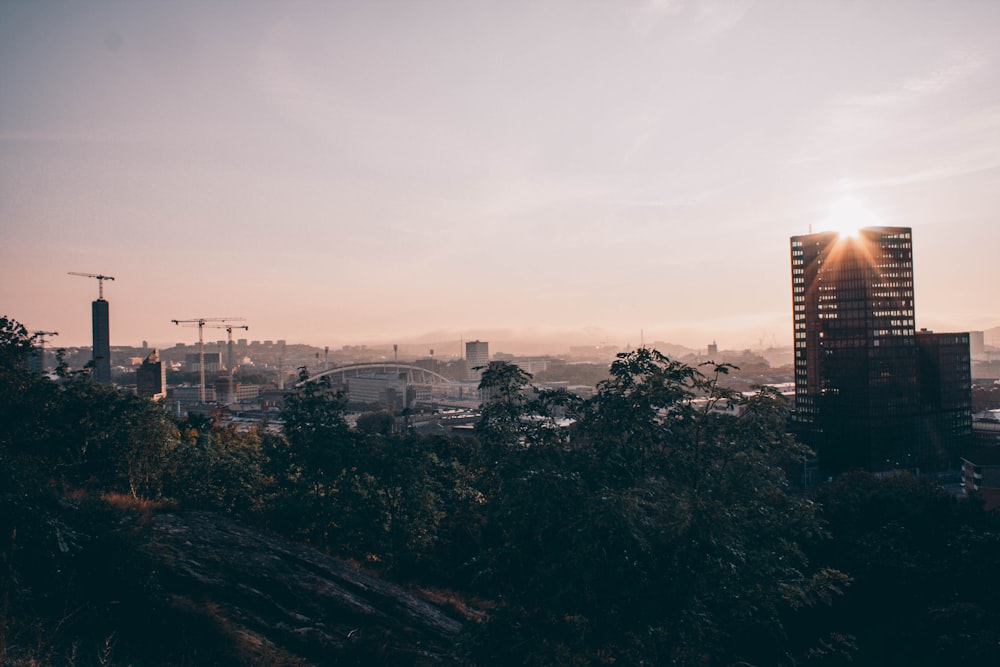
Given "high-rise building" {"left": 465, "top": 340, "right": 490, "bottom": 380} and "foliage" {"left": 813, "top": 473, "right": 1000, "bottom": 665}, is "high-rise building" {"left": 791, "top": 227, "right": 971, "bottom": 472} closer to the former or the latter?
"foliage" {"left": 813, "top": 473, "right": 1000, "bottom": 665}

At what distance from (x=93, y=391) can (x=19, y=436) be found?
2914mm

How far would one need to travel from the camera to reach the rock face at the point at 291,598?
793 cm

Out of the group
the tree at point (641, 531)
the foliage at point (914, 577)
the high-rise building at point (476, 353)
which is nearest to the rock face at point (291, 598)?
the tree at point (641, 531)

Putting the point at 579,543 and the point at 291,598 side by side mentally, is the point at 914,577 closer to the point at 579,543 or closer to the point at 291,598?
the point at 579,543

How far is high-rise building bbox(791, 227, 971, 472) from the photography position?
39125mm

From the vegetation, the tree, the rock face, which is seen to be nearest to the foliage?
the vegetation

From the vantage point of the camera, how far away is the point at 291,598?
905 cm

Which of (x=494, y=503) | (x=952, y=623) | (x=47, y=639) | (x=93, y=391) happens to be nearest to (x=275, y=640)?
(x=47, y=639)

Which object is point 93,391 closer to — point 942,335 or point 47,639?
point 47,639

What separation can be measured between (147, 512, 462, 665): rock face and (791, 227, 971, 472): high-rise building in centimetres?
3563

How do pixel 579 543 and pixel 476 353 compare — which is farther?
pixel 476 353

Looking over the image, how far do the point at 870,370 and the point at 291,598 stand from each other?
40523mm

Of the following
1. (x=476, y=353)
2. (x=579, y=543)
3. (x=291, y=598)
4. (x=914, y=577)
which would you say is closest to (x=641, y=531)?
(x=579, y=543)

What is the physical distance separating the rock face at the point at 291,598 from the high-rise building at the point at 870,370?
35.6 m
